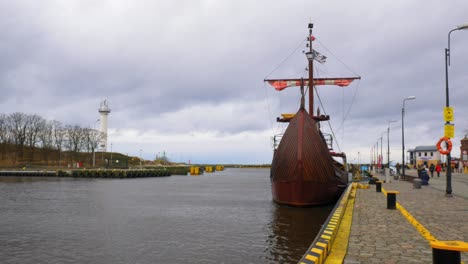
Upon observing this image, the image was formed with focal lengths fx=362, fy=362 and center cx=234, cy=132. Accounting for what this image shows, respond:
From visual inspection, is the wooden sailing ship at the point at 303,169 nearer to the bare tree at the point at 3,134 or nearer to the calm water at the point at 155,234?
the calm water at the point at 155,234

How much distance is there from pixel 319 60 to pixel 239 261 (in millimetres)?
22994

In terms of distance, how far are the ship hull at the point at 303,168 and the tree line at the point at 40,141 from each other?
100075 mm

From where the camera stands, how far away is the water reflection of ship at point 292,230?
39.7 ft

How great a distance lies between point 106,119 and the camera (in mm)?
135375

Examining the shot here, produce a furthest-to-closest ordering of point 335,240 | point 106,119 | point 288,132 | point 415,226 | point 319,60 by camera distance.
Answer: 1. point 106,119
2. point 319,60
3. point 288,132
4. point 415,226
5. point 335,240

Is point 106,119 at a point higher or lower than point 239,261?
higher

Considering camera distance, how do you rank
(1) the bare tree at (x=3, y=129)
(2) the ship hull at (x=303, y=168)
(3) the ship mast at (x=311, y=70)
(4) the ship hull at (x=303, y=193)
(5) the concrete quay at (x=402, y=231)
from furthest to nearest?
1. (1) the bare tree at (x=3, y=129)
2. (3) the ship mast at (x=311, y=70)
3. (4) the ship hull at (x=303, y=193)
4. (2) the ship hull at (x=303, y=168)
5. (5) the concrete quay at (x=402, y=231)

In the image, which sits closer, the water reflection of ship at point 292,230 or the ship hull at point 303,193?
the water reflection of ship at point 292,230

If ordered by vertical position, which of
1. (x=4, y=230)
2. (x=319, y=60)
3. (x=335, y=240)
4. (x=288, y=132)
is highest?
(x=319, y=60)

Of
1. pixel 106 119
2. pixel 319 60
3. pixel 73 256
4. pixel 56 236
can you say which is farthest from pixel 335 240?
pixel 106 119

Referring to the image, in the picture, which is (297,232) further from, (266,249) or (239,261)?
(239,261)

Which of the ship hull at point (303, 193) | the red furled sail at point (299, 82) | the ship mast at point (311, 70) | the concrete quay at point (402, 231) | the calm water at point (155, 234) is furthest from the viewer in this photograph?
the red furled sail at point (299, 82)

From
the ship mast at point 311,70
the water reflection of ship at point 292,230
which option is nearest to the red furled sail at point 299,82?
the ship mast at point 311,70

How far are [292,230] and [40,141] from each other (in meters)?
116
